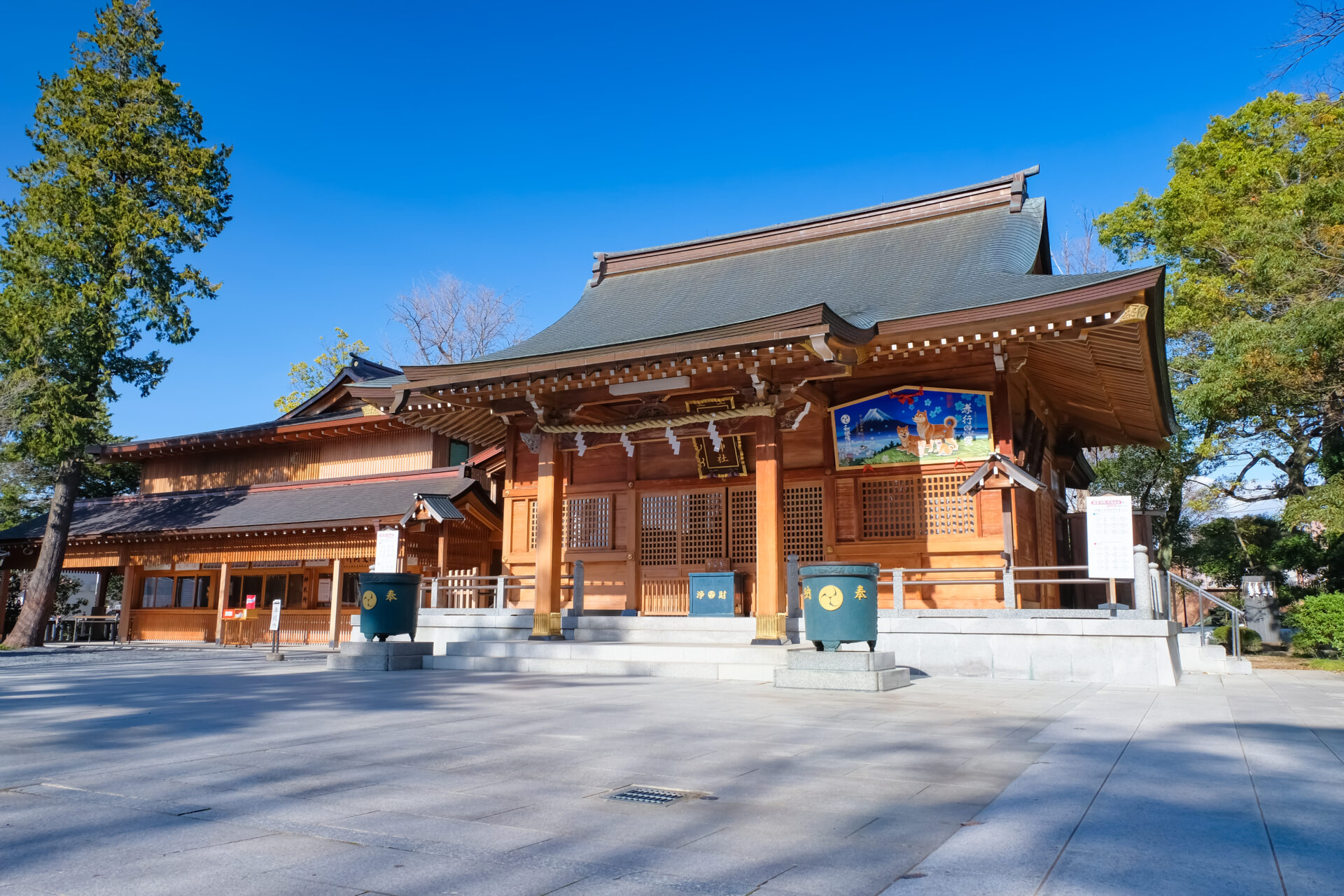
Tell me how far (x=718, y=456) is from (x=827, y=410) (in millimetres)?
2059

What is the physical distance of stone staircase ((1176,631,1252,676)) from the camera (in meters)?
14.7

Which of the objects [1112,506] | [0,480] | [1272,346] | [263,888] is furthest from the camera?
[0,480]

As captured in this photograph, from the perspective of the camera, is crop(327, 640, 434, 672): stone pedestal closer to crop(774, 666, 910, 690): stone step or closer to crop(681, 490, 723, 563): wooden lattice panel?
crop(681, 490, 723, 563): wooden lattice panel

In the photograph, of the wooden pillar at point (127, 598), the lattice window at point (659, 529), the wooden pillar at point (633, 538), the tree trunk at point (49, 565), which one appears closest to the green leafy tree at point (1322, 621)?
the lattice window at point (659, 529)

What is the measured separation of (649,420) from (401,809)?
11.0 m

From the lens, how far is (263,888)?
286cm

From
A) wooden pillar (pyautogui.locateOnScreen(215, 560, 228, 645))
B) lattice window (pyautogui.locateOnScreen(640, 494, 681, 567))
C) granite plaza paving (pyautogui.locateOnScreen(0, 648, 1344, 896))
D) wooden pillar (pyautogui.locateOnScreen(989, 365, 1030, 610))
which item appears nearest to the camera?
granite plaza paving (pyautogui.locateOnScreen(0, 648, 1344, 896))

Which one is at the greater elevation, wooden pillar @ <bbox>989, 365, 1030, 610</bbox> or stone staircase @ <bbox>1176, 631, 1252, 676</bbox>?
wooden pillar @ <bbox>989, 365, 1030, 610</bbox>

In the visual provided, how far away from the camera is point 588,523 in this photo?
1650 cm

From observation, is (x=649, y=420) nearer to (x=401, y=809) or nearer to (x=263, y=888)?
(x=401, y=809)

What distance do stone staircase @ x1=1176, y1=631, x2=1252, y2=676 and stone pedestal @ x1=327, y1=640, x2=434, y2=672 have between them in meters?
12.5

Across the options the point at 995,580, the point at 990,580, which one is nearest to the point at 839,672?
the point at 990,580

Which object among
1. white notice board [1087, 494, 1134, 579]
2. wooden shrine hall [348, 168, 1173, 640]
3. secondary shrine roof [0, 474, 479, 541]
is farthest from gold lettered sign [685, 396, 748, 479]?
secondary shrine roof [0, 474, 479, 541]

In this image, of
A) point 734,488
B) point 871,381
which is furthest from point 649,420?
point 871,381
